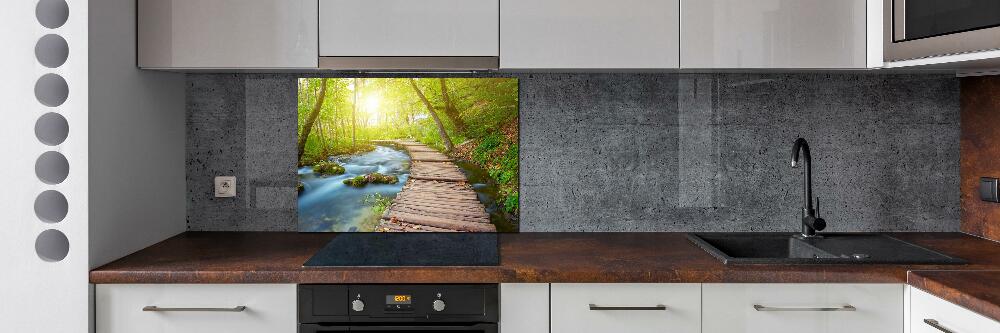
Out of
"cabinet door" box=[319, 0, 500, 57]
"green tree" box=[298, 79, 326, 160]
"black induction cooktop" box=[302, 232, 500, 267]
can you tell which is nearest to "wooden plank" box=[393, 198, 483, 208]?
"black induction cooktop" box=[302, 232, 500, 267]

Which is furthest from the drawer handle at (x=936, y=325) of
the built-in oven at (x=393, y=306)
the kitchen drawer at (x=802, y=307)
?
the built-in oven at (x=393, y=306)

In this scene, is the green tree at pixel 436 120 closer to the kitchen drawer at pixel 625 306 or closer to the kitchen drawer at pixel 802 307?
the kitchen drawer at pixel 625 306

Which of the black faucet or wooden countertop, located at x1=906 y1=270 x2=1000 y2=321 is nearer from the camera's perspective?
wooden countertop, located at x1=906 y1=270 x2=1000 y2=321

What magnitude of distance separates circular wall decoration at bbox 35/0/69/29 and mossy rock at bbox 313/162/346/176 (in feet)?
2.98

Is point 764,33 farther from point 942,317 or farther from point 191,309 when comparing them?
point 191,309

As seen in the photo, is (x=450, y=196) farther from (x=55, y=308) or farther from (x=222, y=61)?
(x=55, y=308)

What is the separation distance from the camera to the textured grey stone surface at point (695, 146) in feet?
8.10

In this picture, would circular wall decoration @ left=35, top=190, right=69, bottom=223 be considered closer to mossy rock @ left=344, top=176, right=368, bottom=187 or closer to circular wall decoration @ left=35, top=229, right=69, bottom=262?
circular wall decoration @ left=35, top=229, right=69, bottom=262

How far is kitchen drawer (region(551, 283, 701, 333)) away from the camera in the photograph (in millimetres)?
1827

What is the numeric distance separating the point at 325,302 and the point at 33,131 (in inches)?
36.1

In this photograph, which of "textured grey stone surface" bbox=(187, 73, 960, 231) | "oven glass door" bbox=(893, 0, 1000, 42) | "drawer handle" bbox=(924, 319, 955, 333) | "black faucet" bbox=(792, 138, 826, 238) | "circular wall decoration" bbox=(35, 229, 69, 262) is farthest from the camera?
"textured grey stone surface" bbox=(187, 73, 960, 231)

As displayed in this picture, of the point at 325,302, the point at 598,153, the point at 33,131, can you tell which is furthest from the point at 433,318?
the point at 33,131

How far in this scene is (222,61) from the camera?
2.08 meters

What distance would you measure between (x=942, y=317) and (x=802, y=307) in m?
0.31
